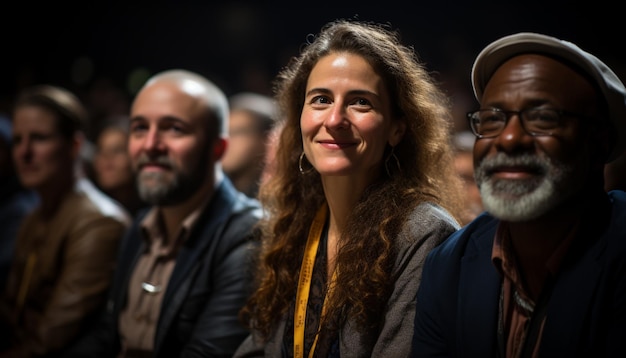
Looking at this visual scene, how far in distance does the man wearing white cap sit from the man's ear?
1419 mm

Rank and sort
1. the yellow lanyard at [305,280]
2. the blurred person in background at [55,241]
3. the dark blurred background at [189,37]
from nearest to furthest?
the yellow lanyard at [305,280], the blurred person in background at [55,241], the dark blurred background at [189,37]

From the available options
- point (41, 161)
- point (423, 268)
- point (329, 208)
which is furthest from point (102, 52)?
point (423, 268)

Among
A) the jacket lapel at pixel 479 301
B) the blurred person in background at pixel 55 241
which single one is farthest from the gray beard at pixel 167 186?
the jacket lapel at pixel 479 301

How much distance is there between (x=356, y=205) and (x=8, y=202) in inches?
108

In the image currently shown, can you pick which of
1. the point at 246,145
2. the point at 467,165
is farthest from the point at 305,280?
the point at 246,145

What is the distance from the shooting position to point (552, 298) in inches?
55.7

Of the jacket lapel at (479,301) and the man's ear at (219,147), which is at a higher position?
the man's ear at (219,147)

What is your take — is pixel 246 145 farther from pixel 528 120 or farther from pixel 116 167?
pixel 528 120

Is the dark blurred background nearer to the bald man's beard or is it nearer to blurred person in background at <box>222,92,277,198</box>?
blurred person in background at <box>222,92,277,198</box>

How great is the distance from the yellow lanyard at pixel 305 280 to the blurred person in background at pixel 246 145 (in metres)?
1.74

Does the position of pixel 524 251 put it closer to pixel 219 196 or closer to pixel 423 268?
pixel 423 268

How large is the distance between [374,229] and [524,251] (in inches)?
19.8

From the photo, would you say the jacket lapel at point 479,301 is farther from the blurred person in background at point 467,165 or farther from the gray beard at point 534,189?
the blurred person in background at point 467,165

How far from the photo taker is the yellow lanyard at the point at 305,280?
1.94 meters
